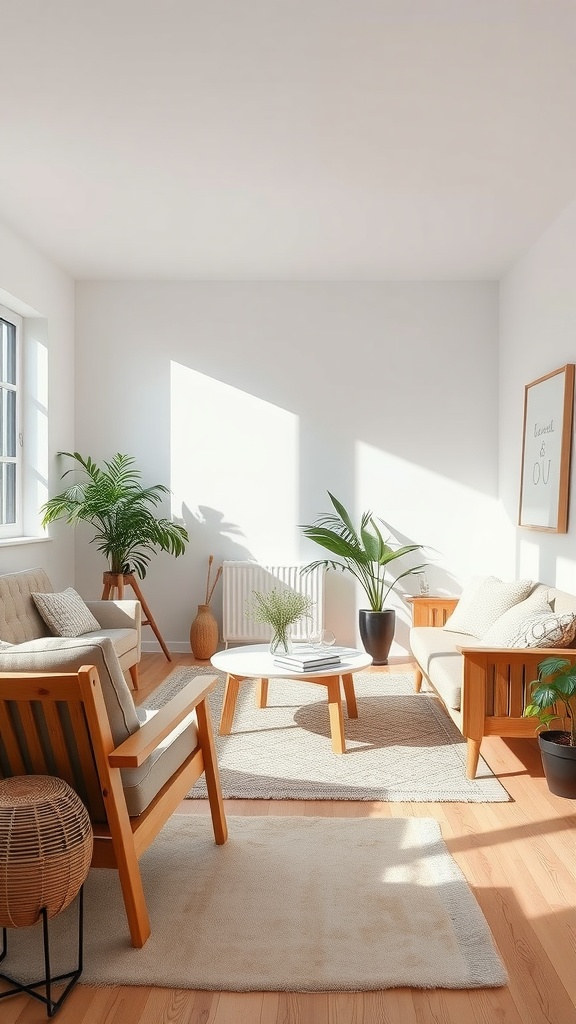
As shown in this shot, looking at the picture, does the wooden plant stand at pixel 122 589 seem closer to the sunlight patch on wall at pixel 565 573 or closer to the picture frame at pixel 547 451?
the picture frame at pixel 547 451

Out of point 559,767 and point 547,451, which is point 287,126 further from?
point 559,767

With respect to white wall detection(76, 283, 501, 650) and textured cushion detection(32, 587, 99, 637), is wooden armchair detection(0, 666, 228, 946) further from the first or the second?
white wall detection(76, 283, 501, 650)

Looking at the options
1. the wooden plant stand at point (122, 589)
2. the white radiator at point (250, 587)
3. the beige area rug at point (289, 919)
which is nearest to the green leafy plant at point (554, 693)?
the beige area rug at point (289, 919)

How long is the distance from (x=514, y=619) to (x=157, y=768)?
7.36 feet

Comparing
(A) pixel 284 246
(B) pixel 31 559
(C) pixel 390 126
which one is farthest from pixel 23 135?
(B) pixel 31 559

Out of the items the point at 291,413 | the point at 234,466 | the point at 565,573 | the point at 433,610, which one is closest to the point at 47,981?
the point at 565,573

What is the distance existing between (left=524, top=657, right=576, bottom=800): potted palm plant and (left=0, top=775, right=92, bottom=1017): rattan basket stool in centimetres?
193

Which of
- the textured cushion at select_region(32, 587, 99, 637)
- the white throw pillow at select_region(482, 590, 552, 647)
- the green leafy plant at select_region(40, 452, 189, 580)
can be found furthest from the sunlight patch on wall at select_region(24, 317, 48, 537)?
the white throw pillow at select_region(482, 590, 552, 647)

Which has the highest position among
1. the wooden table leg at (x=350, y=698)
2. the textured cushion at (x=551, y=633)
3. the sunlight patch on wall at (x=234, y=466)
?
the sunlight patch on wall at (x=234, y=466)

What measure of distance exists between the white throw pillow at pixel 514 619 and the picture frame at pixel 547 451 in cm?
56

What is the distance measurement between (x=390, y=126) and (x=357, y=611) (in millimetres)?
3658

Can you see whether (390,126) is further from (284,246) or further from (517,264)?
(517,264)

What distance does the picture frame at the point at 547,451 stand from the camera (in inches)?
180

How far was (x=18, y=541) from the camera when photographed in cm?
533
